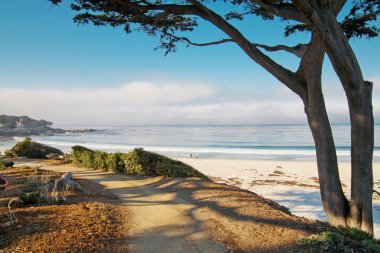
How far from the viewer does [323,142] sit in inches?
265

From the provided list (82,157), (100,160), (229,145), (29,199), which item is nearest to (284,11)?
(29,199)

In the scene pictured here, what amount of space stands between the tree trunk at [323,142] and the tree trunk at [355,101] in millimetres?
291

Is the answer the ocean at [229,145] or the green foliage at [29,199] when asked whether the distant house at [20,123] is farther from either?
the green foliage at [29,199]

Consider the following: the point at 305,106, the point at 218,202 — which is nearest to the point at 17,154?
the point at 218,202

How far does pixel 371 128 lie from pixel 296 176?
48.5 ft

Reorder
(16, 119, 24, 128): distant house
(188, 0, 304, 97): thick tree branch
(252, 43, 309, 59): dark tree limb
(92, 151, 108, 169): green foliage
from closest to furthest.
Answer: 1. (188, 0, 304, 97): thick tree branch
2. (252, 43, 309, 59): dark tree limb
3. (92, 151, 108, 169): green foliage
4. (16, 119, 24, 128): distant house

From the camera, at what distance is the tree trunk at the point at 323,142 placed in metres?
6.71

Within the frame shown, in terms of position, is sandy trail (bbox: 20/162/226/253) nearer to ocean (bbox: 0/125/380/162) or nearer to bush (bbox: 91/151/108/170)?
bush (bbox: 91/151/108/170)

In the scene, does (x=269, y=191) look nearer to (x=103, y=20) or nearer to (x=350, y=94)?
(x=350, y=94)

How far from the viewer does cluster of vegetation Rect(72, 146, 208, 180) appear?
10.9 m

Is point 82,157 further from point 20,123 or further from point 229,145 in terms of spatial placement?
point 20,123

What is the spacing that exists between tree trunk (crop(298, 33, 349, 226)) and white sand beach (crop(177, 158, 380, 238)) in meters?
4.12

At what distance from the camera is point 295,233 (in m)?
4.96

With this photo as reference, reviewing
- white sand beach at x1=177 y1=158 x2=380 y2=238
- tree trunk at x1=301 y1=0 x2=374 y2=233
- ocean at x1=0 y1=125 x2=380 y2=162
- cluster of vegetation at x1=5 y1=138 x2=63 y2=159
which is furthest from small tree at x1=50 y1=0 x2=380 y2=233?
ocean at x1=0 y1=125 x2=380 y2=162
